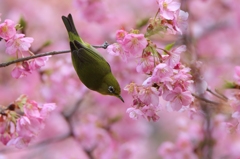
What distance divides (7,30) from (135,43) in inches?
22.5

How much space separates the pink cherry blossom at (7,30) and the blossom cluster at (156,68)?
45cm

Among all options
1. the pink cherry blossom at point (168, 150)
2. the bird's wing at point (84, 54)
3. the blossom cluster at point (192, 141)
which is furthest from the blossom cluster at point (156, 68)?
the pink cherry blossom at point (168, 150)

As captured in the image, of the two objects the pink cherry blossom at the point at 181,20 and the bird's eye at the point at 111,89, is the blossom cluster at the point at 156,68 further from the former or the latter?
the bird's eye at the point at 111,89

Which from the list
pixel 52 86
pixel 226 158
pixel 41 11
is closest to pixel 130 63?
pixel 52 86

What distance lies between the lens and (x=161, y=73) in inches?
37.7

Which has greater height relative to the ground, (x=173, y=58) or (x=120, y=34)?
(x=120, y=34)

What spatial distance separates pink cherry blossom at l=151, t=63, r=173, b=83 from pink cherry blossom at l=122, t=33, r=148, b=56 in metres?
0.11

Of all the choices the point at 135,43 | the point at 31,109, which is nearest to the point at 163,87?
the point at 135,43

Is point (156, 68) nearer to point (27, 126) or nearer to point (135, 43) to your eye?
point (135, 43)

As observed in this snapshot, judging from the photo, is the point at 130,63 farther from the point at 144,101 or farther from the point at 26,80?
the point at 26,80

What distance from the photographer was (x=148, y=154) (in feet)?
20.9

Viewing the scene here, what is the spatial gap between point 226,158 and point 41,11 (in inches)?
161

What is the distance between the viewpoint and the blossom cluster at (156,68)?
3.25ft

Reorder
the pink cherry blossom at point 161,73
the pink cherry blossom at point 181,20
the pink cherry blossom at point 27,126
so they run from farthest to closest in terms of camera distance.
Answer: the pink cherry blossom at point 27,126, the pink cherry blossom at point 181,20, the pink cherry blossom at point 161,73
